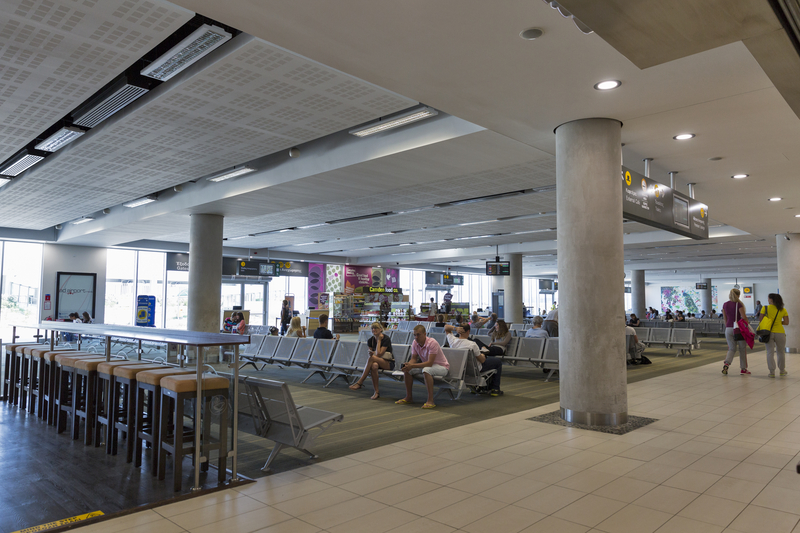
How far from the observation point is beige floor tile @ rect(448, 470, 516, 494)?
13.0ft

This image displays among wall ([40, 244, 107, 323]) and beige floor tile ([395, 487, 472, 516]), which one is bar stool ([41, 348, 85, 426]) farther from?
wall ([40, 244, 107, 323])

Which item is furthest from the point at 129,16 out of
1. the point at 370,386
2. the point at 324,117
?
the point at 370,386

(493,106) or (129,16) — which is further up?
(129,16)

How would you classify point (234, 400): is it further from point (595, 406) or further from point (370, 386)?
point (370, 386)

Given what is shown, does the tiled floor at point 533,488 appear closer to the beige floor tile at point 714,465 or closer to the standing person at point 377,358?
the beige floor tile at point 714,465

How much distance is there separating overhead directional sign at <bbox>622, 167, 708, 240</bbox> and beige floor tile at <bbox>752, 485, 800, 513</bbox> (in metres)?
3.24

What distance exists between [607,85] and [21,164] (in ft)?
30.1

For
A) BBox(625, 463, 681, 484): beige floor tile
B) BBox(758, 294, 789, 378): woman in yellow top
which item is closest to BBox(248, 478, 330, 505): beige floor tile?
BBox(625, 463, 681, 484): beige floor tile

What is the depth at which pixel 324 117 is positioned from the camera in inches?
268

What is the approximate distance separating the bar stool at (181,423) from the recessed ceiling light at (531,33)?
3573 millimetres

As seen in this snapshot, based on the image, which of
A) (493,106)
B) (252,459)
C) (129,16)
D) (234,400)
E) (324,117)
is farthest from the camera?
(324,117)

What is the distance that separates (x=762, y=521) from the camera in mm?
3305

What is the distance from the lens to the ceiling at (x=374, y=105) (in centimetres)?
387

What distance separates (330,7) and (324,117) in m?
3.29
